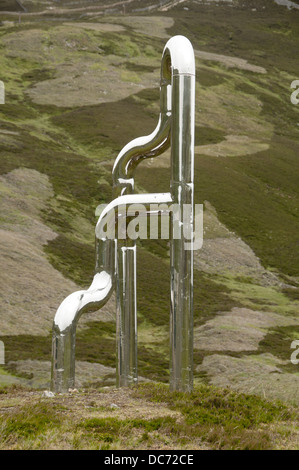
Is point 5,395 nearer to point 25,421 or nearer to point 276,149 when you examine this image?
point 25,421

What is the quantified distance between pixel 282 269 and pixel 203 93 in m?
66.7

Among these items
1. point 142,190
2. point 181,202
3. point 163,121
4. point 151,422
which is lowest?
point 142,190

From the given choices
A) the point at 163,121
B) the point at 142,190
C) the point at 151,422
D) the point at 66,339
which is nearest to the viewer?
the point at 151,422

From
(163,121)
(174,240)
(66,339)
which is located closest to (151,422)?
(66,339)

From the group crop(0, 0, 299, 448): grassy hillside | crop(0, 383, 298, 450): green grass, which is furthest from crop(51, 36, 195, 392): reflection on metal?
crop(0, 0, 299, 448): grassy hillside

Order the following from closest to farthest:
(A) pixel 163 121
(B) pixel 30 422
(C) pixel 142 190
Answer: (B) pixel 30 422 < (A) pixel 163 121 < (C) pixel 142 190

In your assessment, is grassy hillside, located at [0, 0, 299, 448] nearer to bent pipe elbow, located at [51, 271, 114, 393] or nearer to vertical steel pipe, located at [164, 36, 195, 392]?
bent pipe elbow, located at [51, 271, 114, 393]

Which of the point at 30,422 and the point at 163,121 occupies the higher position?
the point at 163,121

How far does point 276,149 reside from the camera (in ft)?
342

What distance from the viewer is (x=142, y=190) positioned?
7425 centimetres

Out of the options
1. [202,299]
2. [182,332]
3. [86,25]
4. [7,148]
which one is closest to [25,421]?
[182,332]

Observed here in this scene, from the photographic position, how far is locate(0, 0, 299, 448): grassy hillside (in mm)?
36250

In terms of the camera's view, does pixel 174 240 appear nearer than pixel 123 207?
Yes

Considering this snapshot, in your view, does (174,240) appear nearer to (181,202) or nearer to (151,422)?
(181,202)
